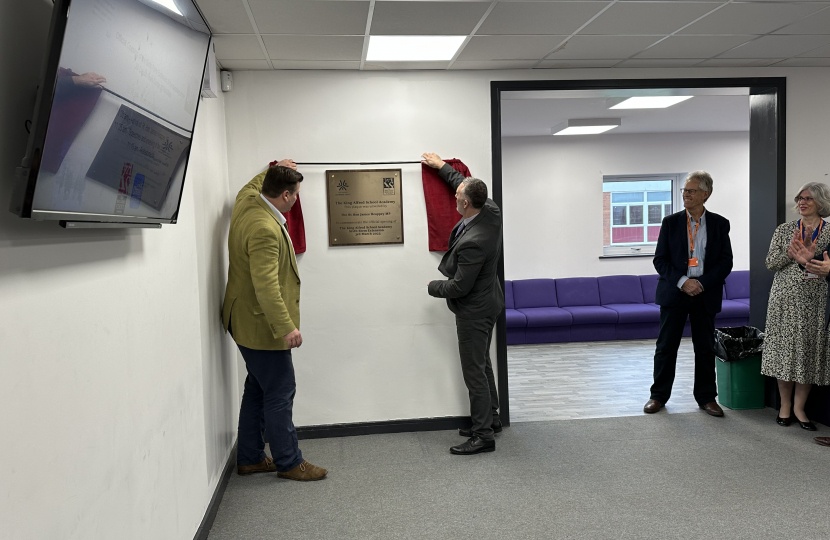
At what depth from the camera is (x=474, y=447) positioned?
3.53 m

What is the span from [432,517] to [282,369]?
3.36 ft

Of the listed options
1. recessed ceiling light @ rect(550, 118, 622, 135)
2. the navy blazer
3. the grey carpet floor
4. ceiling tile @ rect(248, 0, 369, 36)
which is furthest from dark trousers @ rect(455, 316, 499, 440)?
recessed ceiling light @ rect(550, 118, 622, 135)

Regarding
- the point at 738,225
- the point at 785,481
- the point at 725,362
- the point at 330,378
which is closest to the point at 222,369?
the point at 330,378

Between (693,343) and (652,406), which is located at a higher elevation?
(693,343)

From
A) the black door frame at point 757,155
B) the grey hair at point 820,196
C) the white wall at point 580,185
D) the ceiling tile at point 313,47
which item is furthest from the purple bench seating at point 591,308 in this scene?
the ceiling tile at point 313,47

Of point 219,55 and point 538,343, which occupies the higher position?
point 219,55

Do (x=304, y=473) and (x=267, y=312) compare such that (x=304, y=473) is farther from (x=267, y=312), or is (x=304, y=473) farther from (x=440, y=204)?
(x=440, y=204)

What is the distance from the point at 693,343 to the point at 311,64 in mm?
3107

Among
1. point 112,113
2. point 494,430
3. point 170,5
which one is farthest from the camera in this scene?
point 494,430

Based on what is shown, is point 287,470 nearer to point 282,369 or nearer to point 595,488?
point 282,369

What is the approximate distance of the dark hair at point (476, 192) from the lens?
Answer: 11.3 feet

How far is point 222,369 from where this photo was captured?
324 cm

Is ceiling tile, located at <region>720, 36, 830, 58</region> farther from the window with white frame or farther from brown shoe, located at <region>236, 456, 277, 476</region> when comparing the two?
the window with white frame

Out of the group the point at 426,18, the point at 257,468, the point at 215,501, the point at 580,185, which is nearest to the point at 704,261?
the point at 426,18
